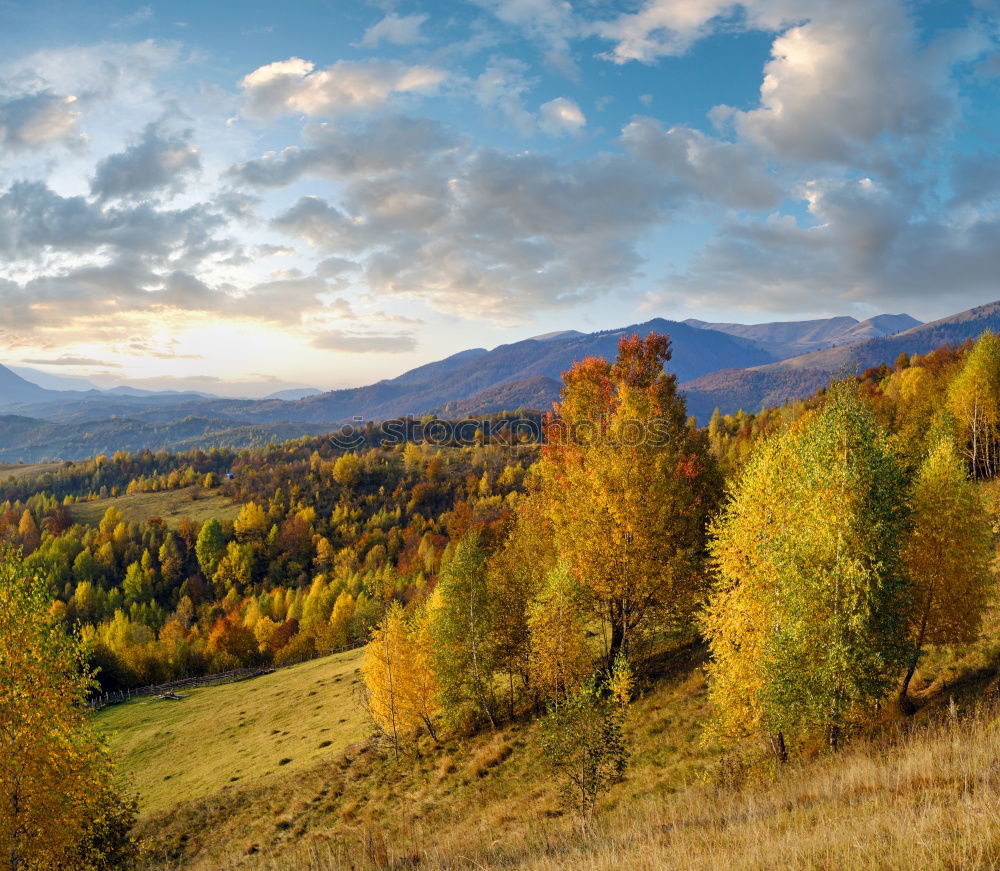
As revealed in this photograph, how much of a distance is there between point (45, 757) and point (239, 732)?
128 ft

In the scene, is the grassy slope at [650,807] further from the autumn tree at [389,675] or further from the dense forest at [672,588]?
the autumn tree at [389,675]

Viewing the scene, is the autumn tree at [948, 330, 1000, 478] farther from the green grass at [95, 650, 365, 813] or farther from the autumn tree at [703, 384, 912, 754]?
the green grass at [95, 650, 365, 813]

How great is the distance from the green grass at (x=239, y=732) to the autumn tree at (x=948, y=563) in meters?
37.7

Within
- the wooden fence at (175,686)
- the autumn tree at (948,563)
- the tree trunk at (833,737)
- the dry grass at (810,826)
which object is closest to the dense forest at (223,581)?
the wooden fence at (175,686)

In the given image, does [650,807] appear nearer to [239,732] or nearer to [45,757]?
[45,757]

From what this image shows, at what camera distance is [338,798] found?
32.4m

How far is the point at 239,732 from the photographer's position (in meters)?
52.1

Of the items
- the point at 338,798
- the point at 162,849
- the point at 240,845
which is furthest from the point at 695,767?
the point at 162,849

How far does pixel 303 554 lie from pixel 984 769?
193321mm

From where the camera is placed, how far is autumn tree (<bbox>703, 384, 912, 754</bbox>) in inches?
679

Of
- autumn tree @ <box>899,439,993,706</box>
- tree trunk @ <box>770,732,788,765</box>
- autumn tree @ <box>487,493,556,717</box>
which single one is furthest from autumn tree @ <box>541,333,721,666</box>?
autumn tree @ <box>899,439,993,706</box>

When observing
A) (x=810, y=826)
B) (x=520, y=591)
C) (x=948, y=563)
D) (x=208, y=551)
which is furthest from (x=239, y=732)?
(x=208, y=551)

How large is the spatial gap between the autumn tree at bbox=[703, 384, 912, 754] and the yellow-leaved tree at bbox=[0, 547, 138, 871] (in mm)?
23254

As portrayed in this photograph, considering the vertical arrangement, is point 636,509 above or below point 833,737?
above
